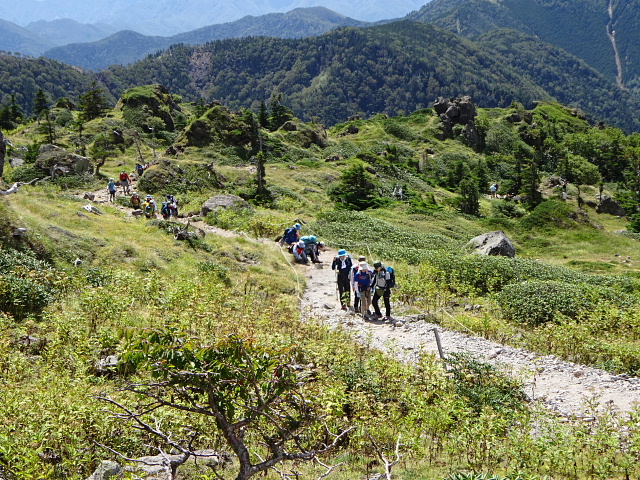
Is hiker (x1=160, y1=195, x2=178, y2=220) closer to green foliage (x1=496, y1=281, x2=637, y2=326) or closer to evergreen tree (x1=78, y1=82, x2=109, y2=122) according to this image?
green foliage (x1=496, y1=281, x2=637, y2=326)

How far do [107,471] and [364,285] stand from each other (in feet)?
32.9

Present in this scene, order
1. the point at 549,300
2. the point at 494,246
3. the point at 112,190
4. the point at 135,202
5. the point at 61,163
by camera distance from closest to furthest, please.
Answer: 1. the point at 549,300
2. the point at 494,246
3. the point at 135,202
4. the point at 112,190
5. the point at 61,163

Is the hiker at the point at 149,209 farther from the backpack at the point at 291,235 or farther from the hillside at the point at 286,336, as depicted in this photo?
the backpack at the point at 291,235

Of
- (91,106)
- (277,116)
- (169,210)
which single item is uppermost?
(277,116)

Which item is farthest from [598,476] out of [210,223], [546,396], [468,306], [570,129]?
[570,129]

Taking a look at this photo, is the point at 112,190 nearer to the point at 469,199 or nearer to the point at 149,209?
the point at 149,209

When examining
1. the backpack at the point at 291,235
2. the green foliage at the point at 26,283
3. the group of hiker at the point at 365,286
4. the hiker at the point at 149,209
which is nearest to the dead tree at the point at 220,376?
the green foliage at the point at 26,283

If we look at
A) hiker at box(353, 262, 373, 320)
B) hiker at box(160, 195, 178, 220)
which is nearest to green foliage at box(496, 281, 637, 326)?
hiker at box(353, 262, 373, 320)

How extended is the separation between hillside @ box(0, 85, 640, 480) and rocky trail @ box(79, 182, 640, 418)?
9 cm

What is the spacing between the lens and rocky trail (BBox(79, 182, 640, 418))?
9.90 meters

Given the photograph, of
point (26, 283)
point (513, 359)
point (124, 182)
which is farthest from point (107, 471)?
point (124, 182)

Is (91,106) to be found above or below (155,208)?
above

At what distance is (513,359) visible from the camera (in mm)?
12039

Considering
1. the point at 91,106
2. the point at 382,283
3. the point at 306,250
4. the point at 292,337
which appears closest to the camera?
the point at 292,337
